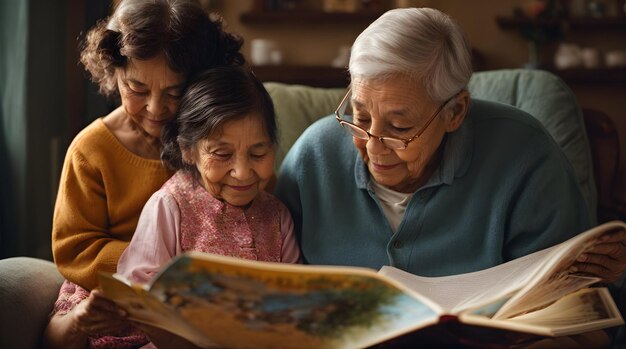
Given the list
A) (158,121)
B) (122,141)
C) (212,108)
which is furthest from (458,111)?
(122,141)

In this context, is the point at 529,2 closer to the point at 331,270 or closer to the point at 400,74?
the point at 400,74

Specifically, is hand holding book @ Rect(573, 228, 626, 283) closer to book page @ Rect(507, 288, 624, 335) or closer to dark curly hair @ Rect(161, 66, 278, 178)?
book page @ Rect(507, 288, 624, 335)

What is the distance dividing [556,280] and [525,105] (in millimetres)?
959

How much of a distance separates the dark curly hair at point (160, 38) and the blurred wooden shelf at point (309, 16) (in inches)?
122

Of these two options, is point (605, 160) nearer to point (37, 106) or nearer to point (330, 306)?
point (330, 306)

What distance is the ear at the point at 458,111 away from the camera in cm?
163

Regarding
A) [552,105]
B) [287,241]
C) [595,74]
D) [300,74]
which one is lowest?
[300,74]

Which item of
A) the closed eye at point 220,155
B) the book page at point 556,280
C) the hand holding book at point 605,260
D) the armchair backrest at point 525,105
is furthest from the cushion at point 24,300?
the hand holding book at point 605,260

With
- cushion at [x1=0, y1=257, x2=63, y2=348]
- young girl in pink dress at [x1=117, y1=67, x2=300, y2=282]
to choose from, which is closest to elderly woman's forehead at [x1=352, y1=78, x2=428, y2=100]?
young girl in pink dress at [x1=117, y1=67, x2=300, y2=282]

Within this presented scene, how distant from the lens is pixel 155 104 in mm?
1579

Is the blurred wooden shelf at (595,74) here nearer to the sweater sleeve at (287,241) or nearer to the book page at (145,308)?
the sweater sleeve at (287,241)

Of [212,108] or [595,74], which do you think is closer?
[212,108]

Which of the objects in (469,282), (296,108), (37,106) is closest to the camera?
(469,282)

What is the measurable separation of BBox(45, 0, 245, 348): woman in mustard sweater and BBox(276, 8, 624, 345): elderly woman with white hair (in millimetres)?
323
